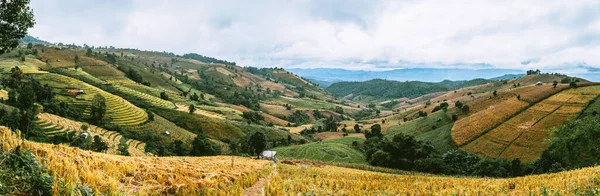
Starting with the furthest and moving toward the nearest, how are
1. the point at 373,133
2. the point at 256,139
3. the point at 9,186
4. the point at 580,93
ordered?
the point at 373,133, the point at 580,93, the point at 256,139, the point at 9,186

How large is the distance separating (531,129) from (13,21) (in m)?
117

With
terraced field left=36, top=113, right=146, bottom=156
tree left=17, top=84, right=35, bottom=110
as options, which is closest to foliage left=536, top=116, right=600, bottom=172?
terraced field left=36, top=113, right=146, bottom=156

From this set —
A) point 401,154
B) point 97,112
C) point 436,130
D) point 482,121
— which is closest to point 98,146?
point 97,112

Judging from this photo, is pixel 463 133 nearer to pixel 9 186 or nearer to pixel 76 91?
pixel 9 186

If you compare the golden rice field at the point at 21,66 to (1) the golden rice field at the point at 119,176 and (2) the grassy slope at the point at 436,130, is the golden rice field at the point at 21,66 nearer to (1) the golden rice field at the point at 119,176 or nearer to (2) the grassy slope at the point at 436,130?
(2) the grassy slope at the point at 436,130

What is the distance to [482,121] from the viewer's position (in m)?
109

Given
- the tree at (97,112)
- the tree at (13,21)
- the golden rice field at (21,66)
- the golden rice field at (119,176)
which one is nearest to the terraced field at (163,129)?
the tree at (97,112)

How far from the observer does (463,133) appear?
10594cm

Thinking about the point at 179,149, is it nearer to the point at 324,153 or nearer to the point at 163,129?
the point at 163,129

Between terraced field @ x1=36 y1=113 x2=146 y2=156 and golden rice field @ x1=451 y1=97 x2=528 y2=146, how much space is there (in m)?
98.5

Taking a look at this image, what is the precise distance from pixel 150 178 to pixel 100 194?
4.34 m

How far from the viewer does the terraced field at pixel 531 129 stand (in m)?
86.1

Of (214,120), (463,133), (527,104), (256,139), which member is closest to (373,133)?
(463,133)

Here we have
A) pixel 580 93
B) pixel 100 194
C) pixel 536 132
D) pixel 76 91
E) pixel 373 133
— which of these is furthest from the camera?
pixel 373 133
